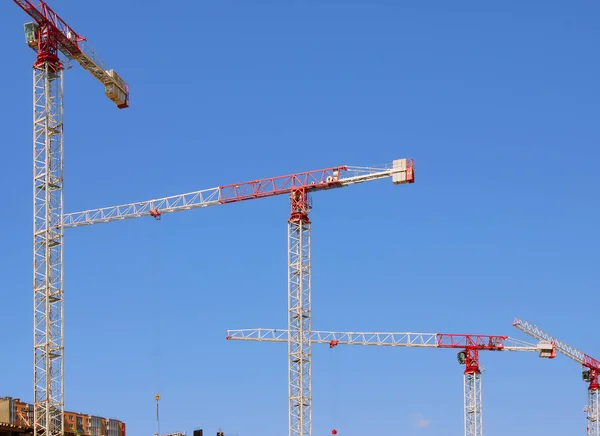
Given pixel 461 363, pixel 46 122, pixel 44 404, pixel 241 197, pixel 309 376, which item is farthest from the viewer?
pixel 461 363

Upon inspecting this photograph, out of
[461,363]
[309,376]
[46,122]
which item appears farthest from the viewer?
[461,363]

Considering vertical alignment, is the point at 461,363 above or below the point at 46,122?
below

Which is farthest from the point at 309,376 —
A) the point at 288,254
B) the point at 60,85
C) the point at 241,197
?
the point at 60,85

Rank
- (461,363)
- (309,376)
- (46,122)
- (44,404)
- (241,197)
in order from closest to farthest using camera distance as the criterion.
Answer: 1. (44,404)
2. (46,122)
3. (309,376)
4. (241,197)
5. (461,363)

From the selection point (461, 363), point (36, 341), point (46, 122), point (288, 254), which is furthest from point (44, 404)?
point (461, 363)

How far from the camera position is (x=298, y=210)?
144250 mm

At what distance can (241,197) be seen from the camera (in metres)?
153

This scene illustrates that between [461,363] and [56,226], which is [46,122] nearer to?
[56,226]

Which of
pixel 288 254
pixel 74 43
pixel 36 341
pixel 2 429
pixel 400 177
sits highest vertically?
pixel 74 43

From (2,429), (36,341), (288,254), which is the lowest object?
(2,429)

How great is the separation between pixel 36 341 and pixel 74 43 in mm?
35387

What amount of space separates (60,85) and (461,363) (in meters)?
94.7

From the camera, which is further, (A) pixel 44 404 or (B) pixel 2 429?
(B) pixel 2 429

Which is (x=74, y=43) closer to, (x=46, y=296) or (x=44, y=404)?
(x=46, y=296)
